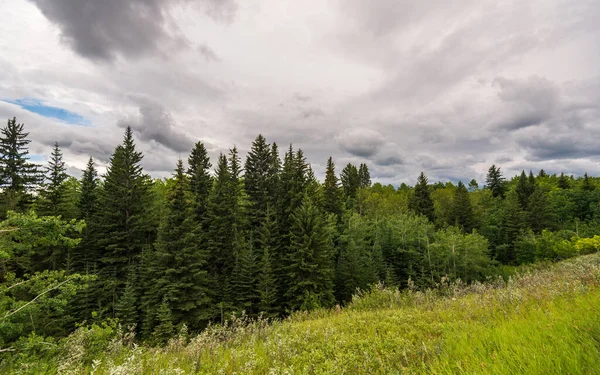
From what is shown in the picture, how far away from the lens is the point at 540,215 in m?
57.7

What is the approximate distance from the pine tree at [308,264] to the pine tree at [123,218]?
19.6m

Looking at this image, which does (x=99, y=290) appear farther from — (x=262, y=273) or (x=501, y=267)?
(x=501, y=267)

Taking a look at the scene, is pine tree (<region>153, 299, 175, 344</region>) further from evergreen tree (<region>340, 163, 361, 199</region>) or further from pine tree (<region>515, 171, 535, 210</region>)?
pine tree (<region>515, 171, 535, 210</region>)

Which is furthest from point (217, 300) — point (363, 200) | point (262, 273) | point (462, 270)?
point (363, 200)

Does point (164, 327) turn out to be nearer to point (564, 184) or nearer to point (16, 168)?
point (16, 168)

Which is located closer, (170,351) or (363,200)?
(170,351)

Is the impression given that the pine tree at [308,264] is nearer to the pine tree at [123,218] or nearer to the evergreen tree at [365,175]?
the pine tree at [123,218]

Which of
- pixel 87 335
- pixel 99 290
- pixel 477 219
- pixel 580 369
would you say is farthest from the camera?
pixel 477 219

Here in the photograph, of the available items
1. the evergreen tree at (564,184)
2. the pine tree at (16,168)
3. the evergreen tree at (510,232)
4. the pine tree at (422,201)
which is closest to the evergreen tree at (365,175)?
the pine tree at (422,201)

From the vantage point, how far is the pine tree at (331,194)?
4756cm

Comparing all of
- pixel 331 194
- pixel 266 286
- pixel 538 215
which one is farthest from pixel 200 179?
pixel 538 215

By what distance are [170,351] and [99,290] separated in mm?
30329

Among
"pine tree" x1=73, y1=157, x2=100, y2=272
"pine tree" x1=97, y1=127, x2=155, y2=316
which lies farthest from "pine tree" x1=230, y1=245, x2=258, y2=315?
"pine tree" x1=73, y1=157, x2=100, y2=272

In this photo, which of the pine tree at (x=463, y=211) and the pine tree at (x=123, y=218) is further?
the pine tree at (x=463, y=211)
